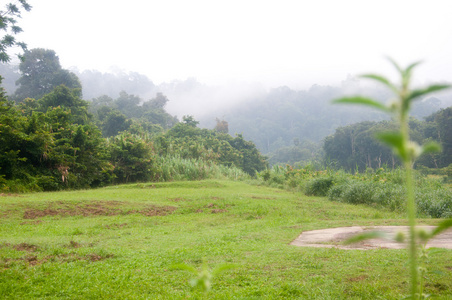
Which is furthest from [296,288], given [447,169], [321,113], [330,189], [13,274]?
[321,113]

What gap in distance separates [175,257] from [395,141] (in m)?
4.59

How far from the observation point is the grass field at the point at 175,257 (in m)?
3.27

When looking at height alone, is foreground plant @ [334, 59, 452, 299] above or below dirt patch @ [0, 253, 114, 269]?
above

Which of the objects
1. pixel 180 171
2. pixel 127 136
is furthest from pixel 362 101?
pixel 127 136

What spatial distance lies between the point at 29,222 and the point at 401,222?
8616 mm

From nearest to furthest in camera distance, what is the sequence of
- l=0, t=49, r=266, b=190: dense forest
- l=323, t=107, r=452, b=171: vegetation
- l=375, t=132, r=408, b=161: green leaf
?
l=375, t=132, r=408, b=161: green leaf, l=0, t=49, r=266, b=190: dense forest, l=323, t=107, r=452, b=171: vegetation

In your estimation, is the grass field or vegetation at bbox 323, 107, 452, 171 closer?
the grass field

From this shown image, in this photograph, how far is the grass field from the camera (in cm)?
327

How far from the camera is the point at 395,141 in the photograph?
62 centimetres

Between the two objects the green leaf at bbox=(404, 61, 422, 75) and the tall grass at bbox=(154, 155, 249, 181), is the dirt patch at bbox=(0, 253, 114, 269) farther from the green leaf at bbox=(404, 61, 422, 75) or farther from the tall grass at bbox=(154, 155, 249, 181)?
the tall grass at bbox=(154, 155, 249, 181)

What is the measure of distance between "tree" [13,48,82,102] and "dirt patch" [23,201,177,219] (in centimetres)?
3156

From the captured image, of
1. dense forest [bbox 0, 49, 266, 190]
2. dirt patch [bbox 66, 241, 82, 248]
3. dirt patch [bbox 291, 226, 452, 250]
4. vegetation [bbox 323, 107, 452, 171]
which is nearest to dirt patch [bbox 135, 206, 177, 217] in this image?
dirt patch [bbox 66, 241, 82, 248]

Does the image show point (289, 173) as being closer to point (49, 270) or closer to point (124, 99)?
point (49, 270)

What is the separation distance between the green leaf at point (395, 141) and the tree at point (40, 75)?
40.7 meters
